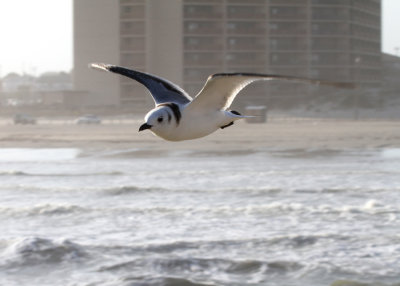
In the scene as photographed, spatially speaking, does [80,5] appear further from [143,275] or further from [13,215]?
[143,275]

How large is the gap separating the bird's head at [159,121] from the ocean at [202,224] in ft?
15.7

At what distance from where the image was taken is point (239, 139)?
41125 mm

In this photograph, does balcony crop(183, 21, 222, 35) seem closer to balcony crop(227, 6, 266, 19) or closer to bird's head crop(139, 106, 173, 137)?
balcony crop(227, 6, 266, 19)

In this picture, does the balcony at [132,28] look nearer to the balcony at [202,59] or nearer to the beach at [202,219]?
the balcony at [202,59]

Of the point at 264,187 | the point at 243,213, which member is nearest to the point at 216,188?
the point at 264,187

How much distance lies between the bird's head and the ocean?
15.7 ft

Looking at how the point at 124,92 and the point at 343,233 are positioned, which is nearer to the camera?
the point at 343,233

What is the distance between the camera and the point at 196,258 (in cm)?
1412

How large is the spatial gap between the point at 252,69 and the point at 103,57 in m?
16.2

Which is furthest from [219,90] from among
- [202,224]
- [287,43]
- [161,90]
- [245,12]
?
[287,43]

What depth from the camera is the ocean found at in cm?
1337

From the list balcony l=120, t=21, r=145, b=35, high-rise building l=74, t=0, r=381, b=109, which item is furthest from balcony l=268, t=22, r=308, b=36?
balcony l=120, t=21, r=145, b=35

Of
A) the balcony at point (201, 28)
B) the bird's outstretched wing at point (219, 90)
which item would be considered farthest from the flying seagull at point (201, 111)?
the balcony at point (201, 28)

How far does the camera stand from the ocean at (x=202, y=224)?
13.4m
